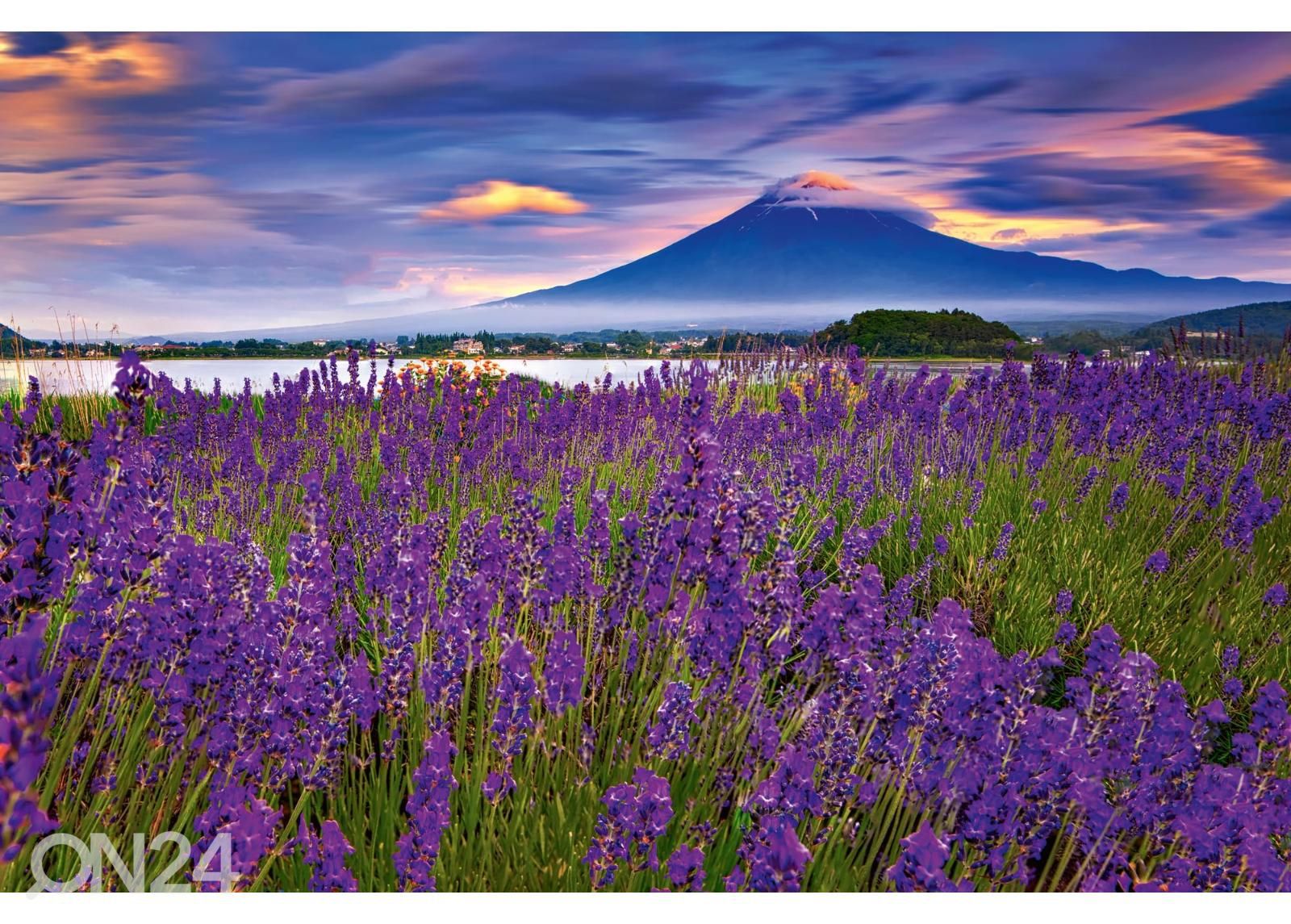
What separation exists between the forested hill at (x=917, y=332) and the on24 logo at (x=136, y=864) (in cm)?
1075

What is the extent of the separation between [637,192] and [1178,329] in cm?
652

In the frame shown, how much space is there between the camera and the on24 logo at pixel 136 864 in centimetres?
135

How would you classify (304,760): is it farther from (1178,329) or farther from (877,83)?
(1178,329)

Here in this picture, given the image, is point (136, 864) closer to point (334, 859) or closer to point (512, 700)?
point (334, 859)

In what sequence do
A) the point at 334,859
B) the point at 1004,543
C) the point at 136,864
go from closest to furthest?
the point at 334,859 < the point at 136,864 < the point at 1004,543

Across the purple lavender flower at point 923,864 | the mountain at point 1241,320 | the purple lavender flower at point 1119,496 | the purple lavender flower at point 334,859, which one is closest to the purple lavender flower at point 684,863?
the purple lavender flower at point 923,864

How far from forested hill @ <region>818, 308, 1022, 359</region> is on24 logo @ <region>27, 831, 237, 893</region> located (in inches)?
423

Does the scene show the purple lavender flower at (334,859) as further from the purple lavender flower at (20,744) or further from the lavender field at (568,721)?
the purple lavender flower at (20,744)

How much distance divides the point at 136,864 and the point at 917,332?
46.5 ft

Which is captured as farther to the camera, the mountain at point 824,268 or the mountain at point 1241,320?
the mountain at point 824,268

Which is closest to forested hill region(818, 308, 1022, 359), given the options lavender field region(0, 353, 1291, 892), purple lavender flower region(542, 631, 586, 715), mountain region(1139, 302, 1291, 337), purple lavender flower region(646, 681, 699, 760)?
mountain region(1139, 302, 1291, 337)

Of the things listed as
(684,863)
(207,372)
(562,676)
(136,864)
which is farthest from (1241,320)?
(207,372)

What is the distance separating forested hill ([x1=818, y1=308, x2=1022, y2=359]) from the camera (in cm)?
1209

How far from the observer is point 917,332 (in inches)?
556
